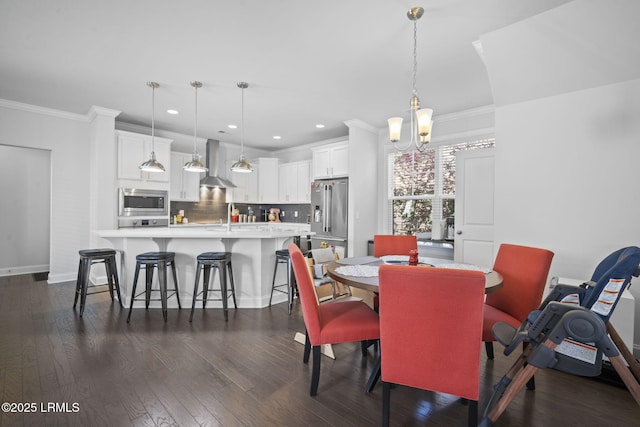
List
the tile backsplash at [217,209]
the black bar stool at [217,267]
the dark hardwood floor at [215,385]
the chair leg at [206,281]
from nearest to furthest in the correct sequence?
the dark hardwood floor at [215,385] < the black bar stool at [217,267] < the chair leg at [206,281] < the tile backsplash at [217,209]

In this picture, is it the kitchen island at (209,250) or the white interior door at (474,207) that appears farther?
the white interior door at (474,207)

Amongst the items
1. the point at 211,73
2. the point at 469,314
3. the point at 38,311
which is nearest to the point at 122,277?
the point at 38,311

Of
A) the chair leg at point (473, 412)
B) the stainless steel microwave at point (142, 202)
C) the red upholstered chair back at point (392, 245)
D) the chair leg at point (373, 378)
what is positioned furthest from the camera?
the stainless steel microwave at point (142, 202)

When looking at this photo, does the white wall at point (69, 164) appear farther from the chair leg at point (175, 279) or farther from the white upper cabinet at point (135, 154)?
the chair leg at point (175, 279)

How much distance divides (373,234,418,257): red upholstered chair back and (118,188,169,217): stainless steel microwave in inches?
158

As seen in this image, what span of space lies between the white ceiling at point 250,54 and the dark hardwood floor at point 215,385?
2.51 metres

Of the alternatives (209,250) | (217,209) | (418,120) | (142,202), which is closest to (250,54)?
(418,120)

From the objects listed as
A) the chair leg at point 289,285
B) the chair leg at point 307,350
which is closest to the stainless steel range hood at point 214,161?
the chair leg at point 289,285

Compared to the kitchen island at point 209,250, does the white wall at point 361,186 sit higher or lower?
higher

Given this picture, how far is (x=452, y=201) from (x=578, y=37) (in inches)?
104

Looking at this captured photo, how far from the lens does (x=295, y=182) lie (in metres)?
6.76

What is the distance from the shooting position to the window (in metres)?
4.73

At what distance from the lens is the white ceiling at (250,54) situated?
2328 millimetres

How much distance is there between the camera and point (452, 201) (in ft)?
15.5
